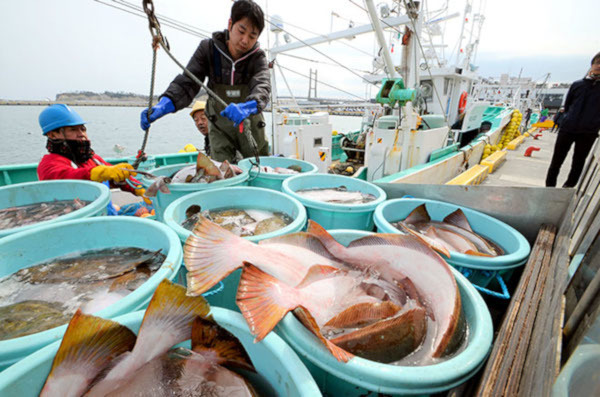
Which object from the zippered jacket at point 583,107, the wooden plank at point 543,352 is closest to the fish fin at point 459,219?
the wooden plank at point 543,352

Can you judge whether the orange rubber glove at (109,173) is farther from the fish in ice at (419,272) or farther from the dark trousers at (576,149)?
the dark trousers at (576,149)

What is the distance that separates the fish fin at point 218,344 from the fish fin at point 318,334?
0.83 feet

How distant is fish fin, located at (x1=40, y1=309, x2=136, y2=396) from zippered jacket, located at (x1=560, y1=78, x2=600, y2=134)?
6.60 metres

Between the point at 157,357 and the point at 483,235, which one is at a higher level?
the point at 157,357

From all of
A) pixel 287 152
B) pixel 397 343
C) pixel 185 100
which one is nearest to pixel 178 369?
pixel 397 343

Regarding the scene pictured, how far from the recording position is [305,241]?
1.50 metres

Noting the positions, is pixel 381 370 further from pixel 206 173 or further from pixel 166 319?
pixel 206 173

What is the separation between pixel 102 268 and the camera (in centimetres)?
153

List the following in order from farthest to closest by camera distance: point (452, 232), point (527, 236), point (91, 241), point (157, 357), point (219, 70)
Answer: point (219, 70) < point (527, 236) < point (452, 232) < point (91, 241) < point (157, 357)

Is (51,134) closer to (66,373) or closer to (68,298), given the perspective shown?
(68,298)

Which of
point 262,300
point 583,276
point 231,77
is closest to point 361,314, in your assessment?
point 262,300

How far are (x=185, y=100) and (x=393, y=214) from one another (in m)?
2.73

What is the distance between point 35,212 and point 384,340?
2868 millimetres

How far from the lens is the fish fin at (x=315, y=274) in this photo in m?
1.26
